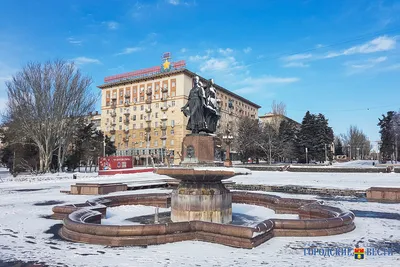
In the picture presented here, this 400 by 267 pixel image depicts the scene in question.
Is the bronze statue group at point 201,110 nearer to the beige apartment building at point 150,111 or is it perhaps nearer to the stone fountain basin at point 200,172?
the stone fountain basin at point 200,172

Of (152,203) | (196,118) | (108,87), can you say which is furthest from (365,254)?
(108,87)

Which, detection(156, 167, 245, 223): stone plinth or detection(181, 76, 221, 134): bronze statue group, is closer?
detection(156, 167, 245, 223): stone plinth

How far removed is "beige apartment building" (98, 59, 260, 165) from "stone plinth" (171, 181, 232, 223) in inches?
2221

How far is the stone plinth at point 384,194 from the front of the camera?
14.2 m

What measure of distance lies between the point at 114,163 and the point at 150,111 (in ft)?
Result: 135

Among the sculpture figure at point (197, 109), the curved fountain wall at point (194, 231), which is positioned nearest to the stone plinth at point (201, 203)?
the curved fountain wall at point (194, 231)

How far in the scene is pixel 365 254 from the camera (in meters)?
5.74

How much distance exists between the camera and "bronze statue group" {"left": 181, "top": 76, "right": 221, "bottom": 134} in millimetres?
9344

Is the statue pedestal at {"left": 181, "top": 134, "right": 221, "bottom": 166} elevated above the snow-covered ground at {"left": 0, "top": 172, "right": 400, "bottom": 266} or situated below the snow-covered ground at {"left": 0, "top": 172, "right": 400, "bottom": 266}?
above

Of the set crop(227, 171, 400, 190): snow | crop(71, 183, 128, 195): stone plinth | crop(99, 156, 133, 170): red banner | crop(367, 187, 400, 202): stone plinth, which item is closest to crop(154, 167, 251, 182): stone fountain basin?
crop(71, 183, 128, 195): stone plinth

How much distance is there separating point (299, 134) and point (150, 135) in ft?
113

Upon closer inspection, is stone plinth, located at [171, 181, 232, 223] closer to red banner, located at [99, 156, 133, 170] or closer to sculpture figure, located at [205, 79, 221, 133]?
sculpture figure, located at [205, 79, 221, 133]

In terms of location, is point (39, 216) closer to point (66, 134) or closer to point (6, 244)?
point (6, 244)

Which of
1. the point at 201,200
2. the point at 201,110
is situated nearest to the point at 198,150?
the point at 201,110
